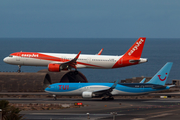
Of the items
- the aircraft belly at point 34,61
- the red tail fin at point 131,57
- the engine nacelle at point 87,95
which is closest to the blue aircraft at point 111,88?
the engine nacelle at point 87,95

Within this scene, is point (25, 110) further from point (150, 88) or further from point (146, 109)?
point (150, 88)

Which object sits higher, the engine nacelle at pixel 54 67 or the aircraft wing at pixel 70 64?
the aircraft wing at pixel 70 64

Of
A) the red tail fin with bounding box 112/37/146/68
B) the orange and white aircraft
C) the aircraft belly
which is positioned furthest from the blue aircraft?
the aircraft belly

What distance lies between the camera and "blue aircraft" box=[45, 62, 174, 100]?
2800 inches

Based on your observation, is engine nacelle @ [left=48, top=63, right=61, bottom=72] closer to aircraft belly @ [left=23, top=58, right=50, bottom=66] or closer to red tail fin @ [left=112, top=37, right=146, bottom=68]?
aircraft belly @ [left=23, top=58, right=50, bottom=66]

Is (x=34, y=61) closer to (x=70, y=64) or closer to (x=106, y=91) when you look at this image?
(x=70, y=64)

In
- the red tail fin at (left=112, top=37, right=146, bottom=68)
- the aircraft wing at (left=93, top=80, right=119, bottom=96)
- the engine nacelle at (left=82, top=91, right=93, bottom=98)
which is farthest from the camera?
the red tail fin at (left=112, top=37, right=146, bottom=68)

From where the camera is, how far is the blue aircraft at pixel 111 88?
2800 inches

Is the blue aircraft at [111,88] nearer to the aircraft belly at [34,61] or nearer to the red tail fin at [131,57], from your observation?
the red tail fin at [131,57]

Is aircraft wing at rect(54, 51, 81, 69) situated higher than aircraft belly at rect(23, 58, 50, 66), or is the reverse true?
aircraft belly at rect(23, 58, 50, 66)

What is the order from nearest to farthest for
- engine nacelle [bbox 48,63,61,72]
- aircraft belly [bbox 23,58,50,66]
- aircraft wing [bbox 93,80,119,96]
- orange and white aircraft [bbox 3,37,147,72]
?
aircraft wing [bbox 93,80,119,96] → engine nacelle [bbox 48,63,61,72] → orange and white aircraft [bbox 3,37,147,72] → aircraft belly [bbox 23,58,50,66]

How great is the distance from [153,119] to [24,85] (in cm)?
5172

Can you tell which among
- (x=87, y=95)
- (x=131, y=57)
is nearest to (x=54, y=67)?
(x=87, y=95)

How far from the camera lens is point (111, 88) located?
7206cm
